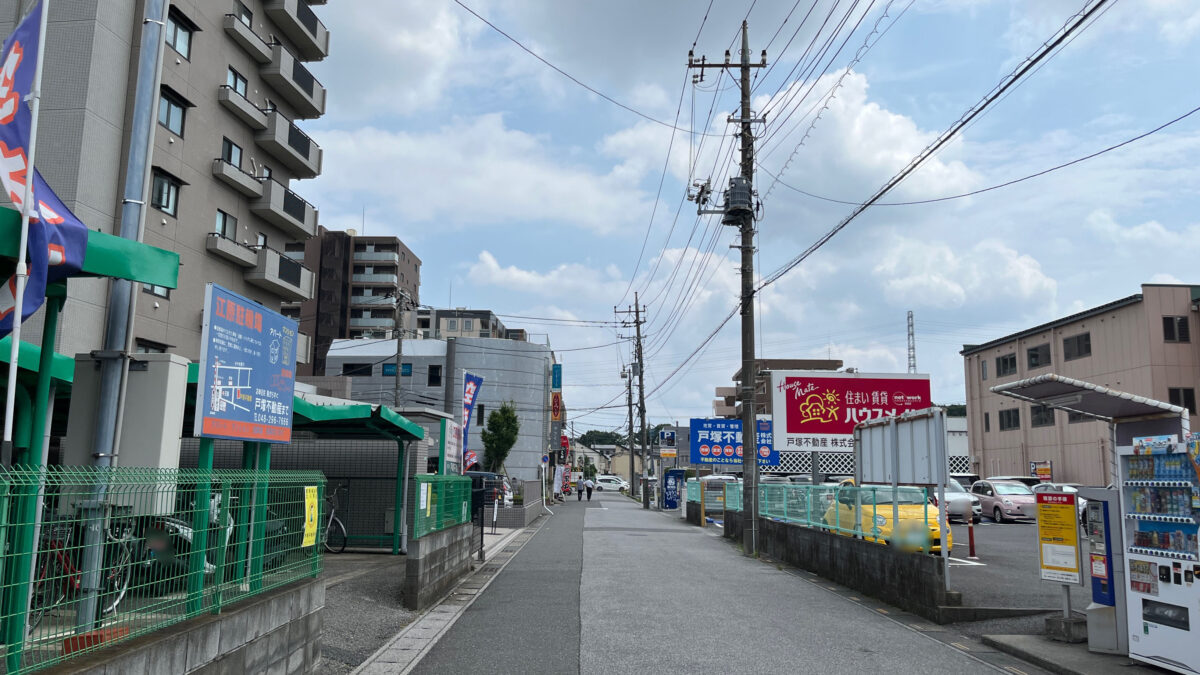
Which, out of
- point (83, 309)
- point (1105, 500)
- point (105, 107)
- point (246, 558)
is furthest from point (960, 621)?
point (105, 107)

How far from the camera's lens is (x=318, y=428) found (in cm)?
1584

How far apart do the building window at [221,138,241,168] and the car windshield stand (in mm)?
29442

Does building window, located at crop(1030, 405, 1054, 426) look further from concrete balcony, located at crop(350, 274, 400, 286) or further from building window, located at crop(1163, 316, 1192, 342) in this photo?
concrete balcony, located at crop(350, 274, 400, 286)

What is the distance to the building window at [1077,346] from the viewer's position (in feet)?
125

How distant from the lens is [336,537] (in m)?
16.9

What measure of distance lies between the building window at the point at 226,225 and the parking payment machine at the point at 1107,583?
91.0ft

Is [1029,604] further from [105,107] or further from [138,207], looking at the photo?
[105,107]

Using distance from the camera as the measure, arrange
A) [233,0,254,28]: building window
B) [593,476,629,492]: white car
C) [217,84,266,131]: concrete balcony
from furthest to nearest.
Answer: [593,476,629,492]: white car, [233,0,254,28]: building window, [217,84,266,131]: concrete balcony

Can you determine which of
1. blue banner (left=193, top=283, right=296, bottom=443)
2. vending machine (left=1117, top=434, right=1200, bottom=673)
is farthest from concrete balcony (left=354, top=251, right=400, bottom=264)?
vending machine (left=1117, top=434, right=1200, bottom=673)

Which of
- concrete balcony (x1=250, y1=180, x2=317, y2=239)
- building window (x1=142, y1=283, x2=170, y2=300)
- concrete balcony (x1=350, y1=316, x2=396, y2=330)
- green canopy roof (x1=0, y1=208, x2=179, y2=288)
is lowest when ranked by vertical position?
green canopy roof (x1=0, y1=208, x2=179, y2=288)

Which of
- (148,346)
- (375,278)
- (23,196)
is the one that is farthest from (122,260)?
(375,278)

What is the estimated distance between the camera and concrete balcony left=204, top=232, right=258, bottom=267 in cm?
2809

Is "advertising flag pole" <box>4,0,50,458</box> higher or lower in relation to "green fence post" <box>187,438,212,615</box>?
higher

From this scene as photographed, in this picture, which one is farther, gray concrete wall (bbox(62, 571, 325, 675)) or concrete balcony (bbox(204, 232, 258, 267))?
concrete balcony (bbox(204, 232, 258, 267))
